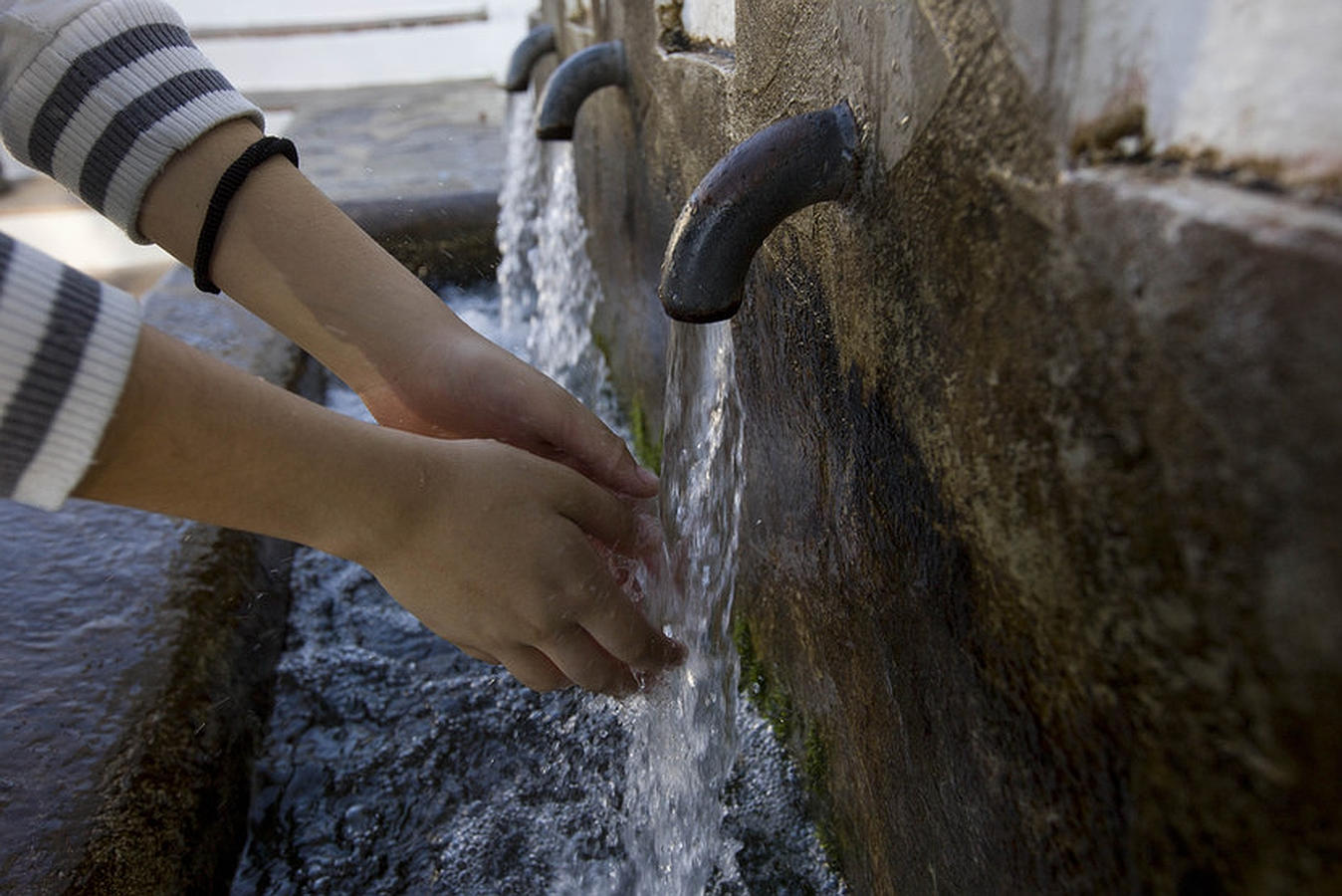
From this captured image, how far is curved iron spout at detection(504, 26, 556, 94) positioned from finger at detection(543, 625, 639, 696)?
326 cm

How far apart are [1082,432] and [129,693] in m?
1.52

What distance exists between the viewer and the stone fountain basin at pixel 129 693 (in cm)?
134

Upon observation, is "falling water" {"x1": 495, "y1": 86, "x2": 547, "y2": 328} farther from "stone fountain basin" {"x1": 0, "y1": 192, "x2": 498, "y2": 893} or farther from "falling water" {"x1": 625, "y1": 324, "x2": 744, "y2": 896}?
"falling water" {"x1": 625, "y1": 324, "x2": 744, "y2": 896}

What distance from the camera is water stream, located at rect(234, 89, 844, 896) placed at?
166 cm

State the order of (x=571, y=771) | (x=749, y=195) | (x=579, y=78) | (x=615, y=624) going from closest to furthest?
(x=749, y=195) → (x=615, y=624) → (x=571, y=771) → (x=579, y=78)

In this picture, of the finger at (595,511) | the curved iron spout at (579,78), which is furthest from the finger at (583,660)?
the curved iron spout at (579,78)

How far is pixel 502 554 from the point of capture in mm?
1096

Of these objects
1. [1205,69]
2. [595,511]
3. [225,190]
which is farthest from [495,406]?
[1205,69]

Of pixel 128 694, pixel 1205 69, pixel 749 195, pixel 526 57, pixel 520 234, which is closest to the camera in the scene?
pixel 1205 69

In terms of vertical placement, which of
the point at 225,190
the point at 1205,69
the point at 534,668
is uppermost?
the point at 1205,69

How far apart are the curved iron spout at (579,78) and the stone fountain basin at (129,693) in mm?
1291

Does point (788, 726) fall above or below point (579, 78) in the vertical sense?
below

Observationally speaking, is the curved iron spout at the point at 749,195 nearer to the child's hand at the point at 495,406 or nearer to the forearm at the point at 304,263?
the child's hand at the point at 495,406

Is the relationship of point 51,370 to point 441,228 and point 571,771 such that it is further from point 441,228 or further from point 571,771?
point 441,228
